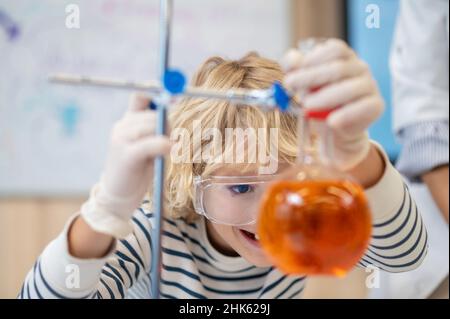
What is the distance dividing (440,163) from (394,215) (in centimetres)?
45

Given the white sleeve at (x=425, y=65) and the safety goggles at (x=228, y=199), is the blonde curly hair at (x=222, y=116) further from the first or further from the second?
the white sleeve at (x=425, y=65)

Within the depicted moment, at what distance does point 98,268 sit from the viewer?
72 cm

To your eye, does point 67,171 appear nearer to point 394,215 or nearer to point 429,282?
point 429,282

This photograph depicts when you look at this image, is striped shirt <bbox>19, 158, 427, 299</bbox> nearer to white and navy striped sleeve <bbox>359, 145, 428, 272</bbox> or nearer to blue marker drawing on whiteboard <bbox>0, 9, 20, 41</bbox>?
white and navy striped sleeve <bbox>359, 145, 428, 272</bbox>

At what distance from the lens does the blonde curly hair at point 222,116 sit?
3.08ft

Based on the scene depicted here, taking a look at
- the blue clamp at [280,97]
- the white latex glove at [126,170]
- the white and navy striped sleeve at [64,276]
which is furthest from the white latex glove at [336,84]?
the white and navy striped sleeve at [64,276]

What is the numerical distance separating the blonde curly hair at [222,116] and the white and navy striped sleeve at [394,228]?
0.15 m

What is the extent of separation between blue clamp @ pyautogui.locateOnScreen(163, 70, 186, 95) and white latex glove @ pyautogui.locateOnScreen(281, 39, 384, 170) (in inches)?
3.5

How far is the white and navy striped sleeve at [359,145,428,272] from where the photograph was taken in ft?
2.62

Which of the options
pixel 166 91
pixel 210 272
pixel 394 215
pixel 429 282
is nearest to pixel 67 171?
pixel 210 272

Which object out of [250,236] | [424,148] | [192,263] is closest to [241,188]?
[250,236]

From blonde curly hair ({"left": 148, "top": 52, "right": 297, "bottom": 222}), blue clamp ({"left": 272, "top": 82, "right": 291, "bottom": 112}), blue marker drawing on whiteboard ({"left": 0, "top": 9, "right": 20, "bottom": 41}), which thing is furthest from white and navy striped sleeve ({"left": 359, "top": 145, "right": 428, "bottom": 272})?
blue marker drawing on whiteboard ({"left": 0, "top": 9, "right": 20, "bottom": 41})

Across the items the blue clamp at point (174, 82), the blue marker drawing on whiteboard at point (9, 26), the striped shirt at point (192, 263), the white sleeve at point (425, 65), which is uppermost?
the blue marker drawing on whiteboard at point (9, 26)

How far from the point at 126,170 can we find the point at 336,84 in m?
0.20
